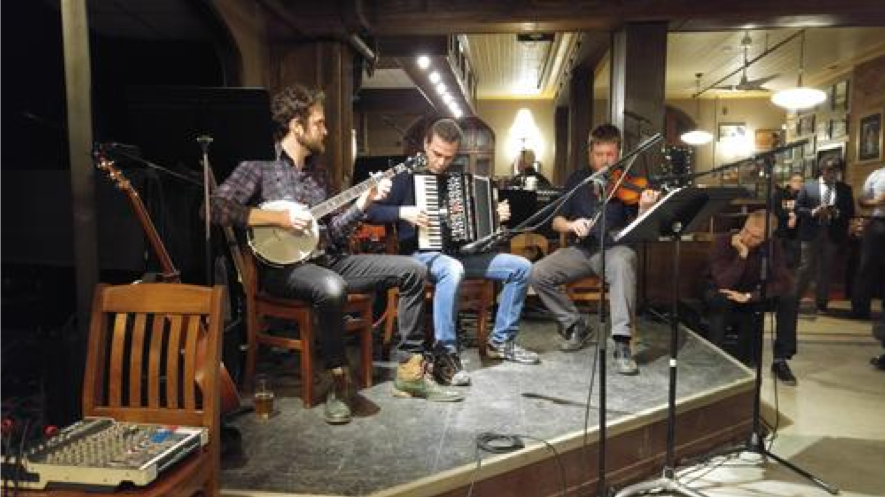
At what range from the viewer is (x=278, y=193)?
8.51 feet

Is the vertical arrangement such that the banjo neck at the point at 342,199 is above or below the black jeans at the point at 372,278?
above

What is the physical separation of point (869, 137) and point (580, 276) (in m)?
5.73

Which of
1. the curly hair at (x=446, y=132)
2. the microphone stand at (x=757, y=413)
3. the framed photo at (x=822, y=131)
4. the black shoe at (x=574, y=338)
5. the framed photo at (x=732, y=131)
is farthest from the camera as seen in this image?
the framed photo at (x=732, y=131)

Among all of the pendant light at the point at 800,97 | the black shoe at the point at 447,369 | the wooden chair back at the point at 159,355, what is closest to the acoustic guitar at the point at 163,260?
the wooden chair back at the point at 159,355

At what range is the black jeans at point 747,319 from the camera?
363 centimetres

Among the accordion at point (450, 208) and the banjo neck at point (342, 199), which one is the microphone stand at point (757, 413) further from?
the banjo neck at point (342, 199)

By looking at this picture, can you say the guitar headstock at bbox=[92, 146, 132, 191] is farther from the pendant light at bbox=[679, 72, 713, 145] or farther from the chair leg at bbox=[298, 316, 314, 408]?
the pendant light at bbox=[679, 72, 713, 145]

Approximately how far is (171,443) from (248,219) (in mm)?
1182

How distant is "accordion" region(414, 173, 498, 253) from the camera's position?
2891 mm

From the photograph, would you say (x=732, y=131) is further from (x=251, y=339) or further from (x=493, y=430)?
(x=251, y=339)

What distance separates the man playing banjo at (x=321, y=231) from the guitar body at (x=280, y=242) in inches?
1.0

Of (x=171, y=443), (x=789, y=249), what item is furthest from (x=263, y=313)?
(x=789, y=249)

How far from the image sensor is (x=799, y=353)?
14.2 ft

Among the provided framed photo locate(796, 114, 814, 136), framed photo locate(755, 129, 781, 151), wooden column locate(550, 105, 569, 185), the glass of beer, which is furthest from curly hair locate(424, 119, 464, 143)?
framed photo locate(755, 129, 781, 151)
